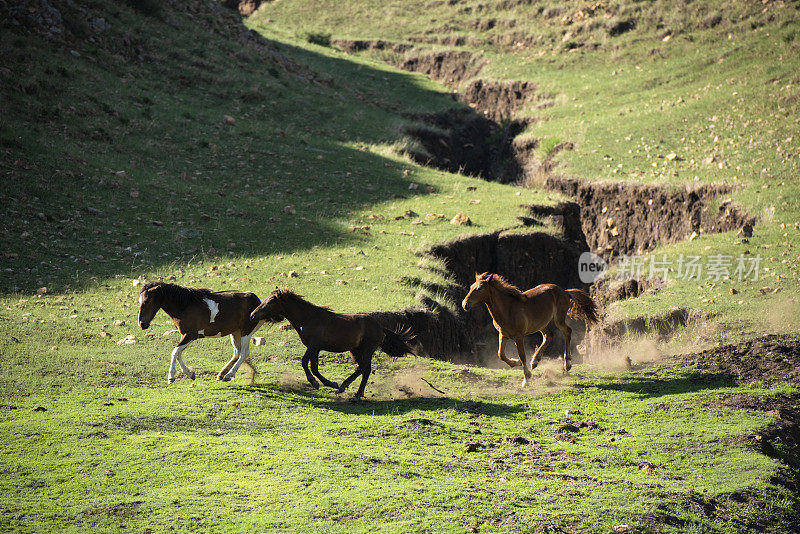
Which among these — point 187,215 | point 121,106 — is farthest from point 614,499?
point 121,106

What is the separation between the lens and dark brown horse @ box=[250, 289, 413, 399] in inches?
500

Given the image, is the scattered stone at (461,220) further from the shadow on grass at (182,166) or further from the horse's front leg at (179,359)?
the horse's front leg at (179,359)

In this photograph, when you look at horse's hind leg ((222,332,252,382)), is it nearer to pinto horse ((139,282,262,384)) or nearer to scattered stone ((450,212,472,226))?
pinto horse ((139,282,262,384))

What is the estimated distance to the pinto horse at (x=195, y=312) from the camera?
1291cm

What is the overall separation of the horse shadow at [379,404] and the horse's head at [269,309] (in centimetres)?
129

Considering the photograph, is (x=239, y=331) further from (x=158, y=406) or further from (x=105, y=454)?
(x=105, y=454)

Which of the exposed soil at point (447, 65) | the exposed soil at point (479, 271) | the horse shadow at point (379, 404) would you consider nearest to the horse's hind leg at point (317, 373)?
the horse shadow at point (379, 404)

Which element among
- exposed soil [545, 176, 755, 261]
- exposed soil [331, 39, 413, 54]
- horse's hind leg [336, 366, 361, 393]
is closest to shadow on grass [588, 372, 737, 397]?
horse's hind leg [336, 366, 361, 393]

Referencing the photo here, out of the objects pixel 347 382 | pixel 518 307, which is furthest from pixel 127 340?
pixel 518 307

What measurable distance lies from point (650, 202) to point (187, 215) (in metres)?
15.5

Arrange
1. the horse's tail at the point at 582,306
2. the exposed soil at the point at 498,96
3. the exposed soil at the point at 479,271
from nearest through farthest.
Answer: the horse's tail at the point at 582,306
the exposed soil at the point at 479,271
the exposed soil at the point at 498,96

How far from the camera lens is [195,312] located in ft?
42.9

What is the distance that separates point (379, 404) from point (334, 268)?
7577 mm

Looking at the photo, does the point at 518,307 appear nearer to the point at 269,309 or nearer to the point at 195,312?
the point at 269,309
